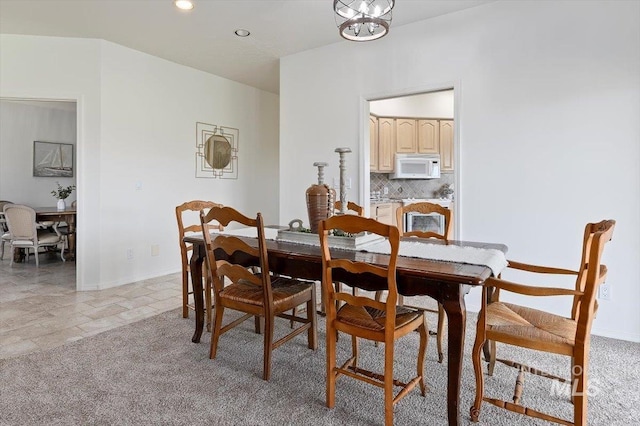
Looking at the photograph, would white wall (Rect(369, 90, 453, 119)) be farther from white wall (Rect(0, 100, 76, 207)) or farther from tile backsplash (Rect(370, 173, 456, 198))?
white wall (Rect(0, 100, 76, 207))

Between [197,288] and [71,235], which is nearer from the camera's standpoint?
[197,288]

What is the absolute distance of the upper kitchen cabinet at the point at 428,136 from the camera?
589 cm

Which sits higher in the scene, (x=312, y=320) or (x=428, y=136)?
(x=428, y=136)

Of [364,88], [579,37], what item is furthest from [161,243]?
[579,37]

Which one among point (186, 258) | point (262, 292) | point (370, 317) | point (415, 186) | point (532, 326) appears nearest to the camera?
point (532, 326)

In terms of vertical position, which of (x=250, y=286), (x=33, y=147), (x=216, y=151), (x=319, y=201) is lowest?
(x=250, y=286)

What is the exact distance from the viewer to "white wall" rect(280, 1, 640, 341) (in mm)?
2670

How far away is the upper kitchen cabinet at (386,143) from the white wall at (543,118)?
199 cm

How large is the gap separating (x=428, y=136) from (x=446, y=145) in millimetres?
336

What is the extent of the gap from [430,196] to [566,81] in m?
3.40

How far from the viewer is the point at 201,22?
353 cm

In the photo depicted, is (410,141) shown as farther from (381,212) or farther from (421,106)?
(381,212)

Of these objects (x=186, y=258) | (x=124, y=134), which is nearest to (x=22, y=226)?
(x=124, y=134)

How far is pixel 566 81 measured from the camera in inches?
111
